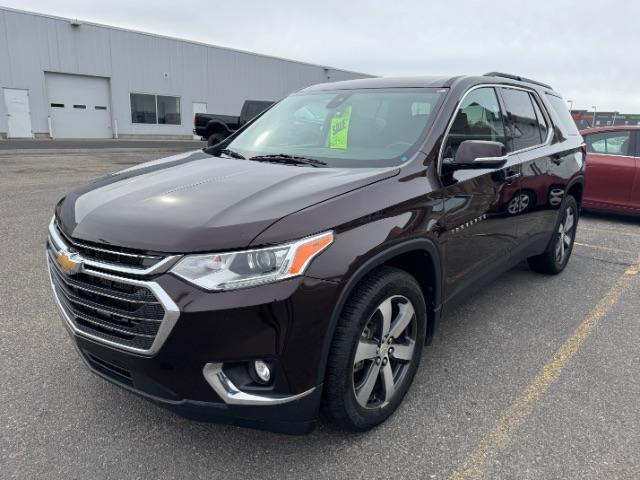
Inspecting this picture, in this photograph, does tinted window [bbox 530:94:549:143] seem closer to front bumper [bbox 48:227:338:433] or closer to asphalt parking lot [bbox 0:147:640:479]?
asphalt parking lot [bbox 0:147:640:479]

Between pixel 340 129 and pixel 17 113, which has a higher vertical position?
pixel 340 129

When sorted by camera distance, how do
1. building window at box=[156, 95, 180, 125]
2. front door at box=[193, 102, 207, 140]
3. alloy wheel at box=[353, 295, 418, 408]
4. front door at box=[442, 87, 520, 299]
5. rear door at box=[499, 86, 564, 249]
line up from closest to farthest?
alloy wheel at box=[353, 295, 418, 408], front door at box=[442, 87, 520, 299], rear door at box=[499, 86, 564, 249], building window at box=[156, 95, 180, 125], front door at box=[193, 102, 207, 140]

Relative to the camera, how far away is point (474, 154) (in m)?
2.83

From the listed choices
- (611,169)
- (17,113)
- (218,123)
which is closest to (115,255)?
(611,169)

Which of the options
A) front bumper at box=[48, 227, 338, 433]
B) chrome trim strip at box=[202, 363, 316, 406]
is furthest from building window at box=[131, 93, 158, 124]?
chrome trim strip at box=[202, 363, 316, 406]

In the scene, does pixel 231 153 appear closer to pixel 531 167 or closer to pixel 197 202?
pixel 197 202

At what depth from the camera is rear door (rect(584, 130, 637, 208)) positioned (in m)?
7.55

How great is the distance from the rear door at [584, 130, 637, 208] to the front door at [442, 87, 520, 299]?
4.86 meters

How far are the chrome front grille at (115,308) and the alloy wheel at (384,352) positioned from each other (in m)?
0.89

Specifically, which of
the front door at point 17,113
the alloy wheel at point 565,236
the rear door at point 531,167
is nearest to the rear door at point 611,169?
the alloy wheel at point 565,236

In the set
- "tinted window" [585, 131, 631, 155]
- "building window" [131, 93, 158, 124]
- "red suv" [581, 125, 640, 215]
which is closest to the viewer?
"red suv" [581, 125, 640, 215]

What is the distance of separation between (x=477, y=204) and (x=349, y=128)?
3.16 feet

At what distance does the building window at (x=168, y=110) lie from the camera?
30.5 metres

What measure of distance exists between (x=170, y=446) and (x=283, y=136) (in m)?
2.11
